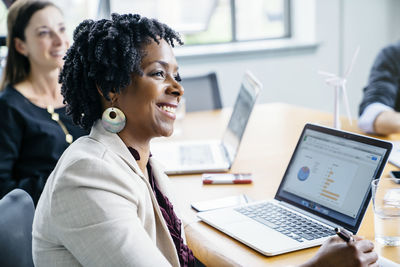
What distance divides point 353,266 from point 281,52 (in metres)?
3.42

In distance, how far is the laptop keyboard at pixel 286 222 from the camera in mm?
1139

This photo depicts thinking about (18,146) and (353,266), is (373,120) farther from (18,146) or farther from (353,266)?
(18,146)

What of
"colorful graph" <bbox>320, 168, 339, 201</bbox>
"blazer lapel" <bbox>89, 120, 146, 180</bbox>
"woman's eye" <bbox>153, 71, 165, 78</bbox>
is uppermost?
"woman's eye" <bbox>153, 71, 165, 78</bbox>

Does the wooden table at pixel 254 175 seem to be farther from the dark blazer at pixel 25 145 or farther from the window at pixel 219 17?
the window at pixel 219 17

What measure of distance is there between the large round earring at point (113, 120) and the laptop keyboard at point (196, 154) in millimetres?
752

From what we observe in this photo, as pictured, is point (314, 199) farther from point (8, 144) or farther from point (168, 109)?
point (8, 144)

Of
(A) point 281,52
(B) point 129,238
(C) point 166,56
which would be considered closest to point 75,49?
(C) point 166,56

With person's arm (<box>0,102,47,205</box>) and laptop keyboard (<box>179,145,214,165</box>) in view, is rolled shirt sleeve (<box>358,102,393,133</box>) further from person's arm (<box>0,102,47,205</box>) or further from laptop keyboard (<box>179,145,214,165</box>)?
person's arm (<box>0,102,47,205</box>)

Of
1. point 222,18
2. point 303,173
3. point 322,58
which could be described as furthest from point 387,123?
point 222,18

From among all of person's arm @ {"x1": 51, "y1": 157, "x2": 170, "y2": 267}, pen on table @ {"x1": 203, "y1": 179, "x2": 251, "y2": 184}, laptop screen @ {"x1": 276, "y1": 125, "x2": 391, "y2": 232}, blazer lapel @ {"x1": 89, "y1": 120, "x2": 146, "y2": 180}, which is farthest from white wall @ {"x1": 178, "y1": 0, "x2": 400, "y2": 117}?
person's arm @ {"x1": 51, "y1": 157, "x2": 170, "y2": 267}

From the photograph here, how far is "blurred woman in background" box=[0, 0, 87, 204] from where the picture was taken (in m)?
1.92

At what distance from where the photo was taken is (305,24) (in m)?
4.32

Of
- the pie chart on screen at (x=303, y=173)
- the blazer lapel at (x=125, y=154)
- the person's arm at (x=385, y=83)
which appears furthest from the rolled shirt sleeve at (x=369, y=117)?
the blazer lapel at (x=125, y=154)

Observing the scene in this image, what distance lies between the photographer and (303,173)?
1.32 meters
